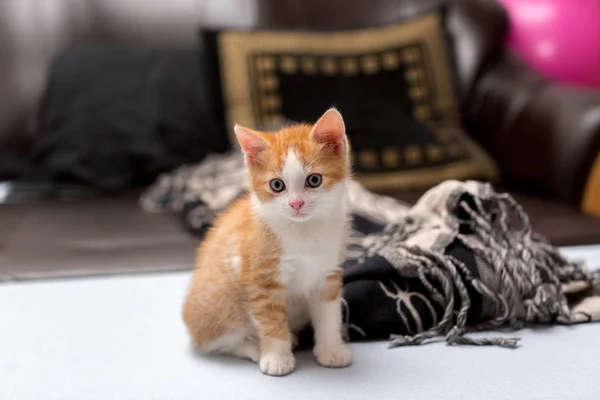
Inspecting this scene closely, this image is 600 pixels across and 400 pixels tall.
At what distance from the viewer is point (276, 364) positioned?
97 cm

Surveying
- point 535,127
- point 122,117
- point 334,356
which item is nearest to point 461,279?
point 334,356

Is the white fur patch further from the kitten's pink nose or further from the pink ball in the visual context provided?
the pink ball

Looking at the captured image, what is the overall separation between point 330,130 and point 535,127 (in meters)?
1.13

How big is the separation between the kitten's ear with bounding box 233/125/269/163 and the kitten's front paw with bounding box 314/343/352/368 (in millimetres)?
284

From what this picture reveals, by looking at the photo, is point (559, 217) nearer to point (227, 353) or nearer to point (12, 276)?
point (227, 353)

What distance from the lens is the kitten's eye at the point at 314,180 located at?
958 mm

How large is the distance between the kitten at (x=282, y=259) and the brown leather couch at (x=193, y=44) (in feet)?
1.35

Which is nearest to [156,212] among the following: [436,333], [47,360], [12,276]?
[12,276]

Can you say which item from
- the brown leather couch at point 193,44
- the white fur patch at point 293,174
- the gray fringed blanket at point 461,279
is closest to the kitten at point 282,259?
the white fur patch at point 293,174

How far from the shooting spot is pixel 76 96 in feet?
6.86

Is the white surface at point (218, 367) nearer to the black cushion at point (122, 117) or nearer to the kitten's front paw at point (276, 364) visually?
the kitten's front paw at point (276, 364)

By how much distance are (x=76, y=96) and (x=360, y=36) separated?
0.84 metres

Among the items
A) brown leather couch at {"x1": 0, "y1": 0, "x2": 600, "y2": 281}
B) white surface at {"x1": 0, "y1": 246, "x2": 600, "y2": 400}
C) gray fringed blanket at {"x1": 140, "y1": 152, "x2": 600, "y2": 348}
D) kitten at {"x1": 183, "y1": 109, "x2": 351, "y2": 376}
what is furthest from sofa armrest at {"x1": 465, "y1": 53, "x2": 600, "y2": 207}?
kitten at {"x1": 183, "y1": 109, "x2": 351, "y2": 376}

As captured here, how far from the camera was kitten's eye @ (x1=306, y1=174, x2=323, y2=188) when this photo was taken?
37.7 inches
